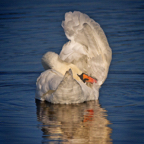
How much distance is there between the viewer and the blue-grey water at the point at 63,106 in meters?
6.72

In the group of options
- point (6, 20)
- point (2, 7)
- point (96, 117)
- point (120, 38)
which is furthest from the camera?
point (2, 7)

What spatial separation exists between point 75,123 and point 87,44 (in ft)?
Answer: 8.97

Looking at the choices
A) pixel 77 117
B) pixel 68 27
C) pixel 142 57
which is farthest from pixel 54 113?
pixel 142 57

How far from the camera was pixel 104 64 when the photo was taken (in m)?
9.77

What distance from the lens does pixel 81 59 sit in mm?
9938

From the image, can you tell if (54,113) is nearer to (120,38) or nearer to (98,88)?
(98,88)

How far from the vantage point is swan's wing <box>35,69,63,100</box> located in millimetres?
8766

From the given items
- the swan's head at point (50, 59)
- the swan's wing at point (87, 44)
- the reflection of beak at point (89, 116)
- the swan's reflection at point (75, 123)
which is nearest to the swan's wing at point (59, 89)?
the swan's reflection at point (75, 123)

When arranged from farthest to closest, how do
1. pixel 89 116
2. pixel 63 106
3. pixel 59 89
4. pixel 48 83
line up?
pixel 48 83
pixel 63 106
pixel 59 89
pixel 89 116

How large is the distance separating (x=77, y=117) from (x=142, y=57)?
540cm

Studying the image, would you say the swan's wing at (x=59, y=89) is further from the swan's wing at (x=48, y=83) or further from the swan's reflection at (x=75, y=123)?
the swan's reflection at (x=75, y=123)

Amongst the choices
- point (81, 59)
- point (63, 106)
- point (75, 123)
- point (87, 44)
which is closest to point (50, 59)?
point (81, 59)

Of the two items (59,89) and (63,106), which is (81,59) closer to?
(63,106)

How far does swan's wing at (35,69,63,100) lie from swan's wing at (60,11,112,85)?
850 mm
